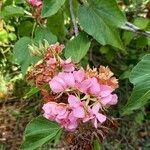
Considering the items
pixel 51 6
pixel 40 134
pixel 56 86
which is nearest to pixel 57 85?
pixel 56 86

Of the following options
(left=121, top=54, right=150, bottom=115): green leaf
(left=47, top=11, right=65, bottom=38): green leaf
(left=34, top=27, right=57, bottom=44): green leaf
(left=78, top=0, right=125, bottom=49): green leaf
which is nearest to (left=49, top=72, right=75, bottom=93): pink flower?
(left=121, top=54, right=150, bottom=115): green leaf

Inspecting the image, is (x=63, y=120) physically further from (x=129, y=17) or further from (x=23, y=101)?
(x=23, y=101)

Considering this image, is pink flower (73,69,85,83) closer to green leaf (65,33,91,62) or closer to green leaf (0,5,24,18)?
green leaf (65,33,91,62)

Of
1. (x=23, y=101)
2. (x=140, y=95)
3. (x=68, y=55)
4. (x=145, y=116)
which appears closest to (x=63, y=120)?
(x=140, y=95)

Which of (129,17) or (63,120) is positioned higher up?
(63,120)

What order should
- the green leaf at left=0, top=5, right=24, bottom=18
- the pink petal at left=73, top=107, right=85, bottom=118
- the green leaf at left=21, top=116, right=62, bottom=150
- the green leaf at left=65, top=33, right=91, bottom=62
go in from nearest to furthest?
the pink petal at left=73, top=107, right=85, bottom=118
the green leaf at left=21, top=116, right=62, bottom=150
the green leaf at left=65, top=33, right=91, bottom=62
the green leaf at left=0, top=5, right=24, bottom=18

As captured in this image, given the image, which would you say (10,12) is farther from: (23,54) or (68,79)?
(68,79)
